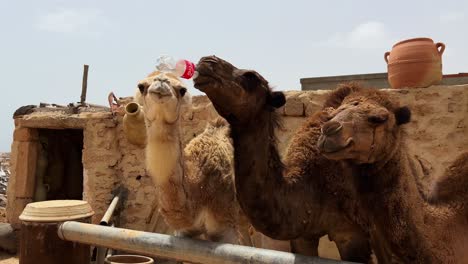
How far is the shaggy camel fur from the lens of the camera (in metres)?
3.00

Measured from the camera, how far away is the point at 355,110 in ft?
6.92

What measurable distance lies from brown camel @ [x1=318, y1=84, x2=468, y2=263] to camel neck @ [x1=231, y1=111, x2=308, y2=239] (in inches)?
17.4

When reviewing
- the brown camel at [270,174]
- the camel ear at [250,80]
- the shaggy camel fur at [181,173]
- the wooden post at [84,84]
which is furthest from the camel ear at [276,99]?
the wooden post at [84,84]

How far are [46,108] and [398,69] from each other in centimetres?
642

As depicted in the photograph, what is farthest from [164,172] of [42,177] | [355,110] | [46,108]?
[42,177]

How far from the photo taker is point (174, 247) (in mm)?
2176

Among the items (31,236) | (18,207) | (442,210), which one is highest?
(442,210)

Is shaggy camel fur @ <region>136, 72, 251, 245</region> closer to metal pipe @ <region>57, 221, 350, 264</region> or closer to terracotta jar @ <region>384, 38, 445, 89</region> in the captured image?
metal pipe @ <region>57, 221, 350, 264</region>

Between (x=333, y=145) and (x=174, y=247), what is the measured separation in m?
0.93

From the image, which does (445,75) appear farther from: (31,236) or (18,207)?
(18,207)

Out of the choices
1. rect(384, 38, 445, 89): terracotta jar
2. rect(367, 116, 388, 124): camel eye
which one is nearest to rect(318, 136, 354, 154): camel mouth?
rect(367, 116, 388, 124): camel eye

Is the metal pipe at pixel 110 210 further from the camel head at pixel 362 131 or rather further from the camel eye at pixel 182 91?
the camel head at pixel 362 131

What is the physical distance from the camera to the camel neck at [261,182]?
239 cm

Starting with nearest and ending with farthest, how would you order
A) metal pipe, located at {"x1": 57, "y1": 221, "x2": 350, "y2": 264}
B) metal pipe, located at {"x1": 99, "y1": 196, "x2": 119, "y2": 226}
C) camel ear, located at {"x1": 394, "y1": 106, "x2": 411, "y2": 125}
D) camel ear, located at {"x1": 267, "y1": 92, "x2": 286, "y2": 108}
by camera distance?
1. metal pipe, located at {"x1": 57, "y1": 221, "x2": 350, "y2": 264}
2. camel ear, located at {"x1": 394, "y1": 106, "x2": 411, "y2": 125}
3. camel ear, located at {"x1": 267, "y1": 92, "x2": 286, "y2": 108}
4. metal pipe, located at {"x1": 99, "y1": 196, "x2": 119, "y2": 226}
